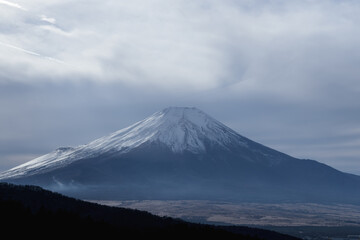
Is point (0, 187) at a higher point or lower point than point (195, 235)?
higher

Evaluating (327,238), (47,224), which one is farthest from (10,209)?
(327,238)

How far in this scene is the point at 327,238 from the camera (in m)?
188

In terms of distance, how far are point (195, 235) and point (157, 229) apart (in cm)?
1266

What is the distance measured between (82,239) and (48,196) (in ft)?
185

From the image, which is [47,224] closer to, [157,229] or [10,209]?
[10,209]

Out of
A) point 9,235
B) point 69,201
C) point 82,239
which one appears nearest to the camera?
point 9,235

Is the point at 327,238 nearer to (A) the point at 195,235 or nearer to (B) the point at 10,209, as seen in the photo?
(A) the point at 195,235

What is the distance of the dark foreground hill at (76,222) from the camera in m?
94.8

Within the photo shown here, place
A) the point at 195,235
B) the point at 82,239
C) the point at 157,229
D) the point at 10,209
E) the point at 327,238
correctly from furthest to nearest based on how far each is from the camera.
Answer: the point at 327,238, the point at 157,229, the point at 195,235, the point at 10,209, the point at 82,239

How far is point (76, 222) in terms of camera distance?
106m

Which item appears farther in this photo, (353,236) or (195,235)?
(353,236)

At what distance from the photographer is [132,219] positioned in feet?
467

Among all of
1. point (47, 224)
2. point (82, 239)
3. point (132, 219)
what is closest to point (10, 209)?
point (47, 224)

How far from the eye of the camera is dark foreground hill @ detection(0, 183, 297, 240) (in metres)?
94.8
